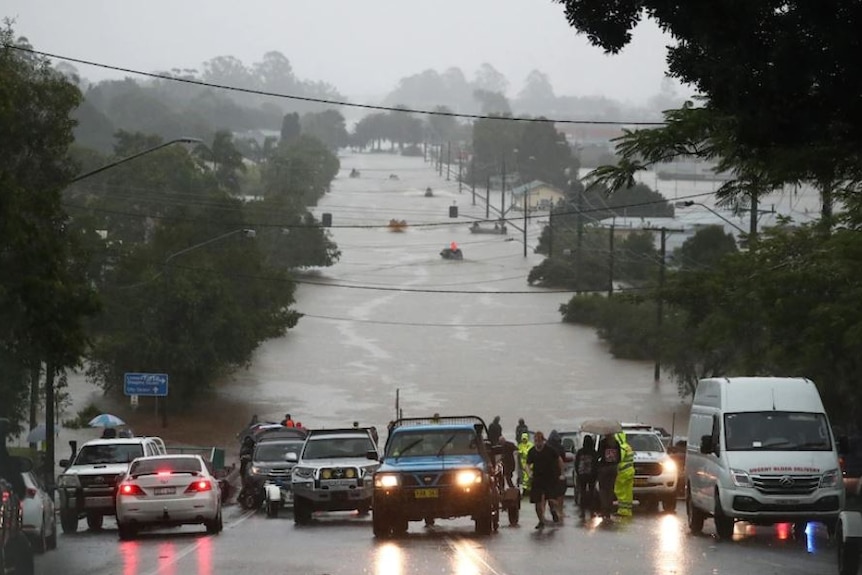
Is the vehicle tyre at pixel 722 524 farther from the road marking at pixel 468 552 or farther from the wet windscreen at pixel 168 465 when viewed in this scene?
the wet windscreen at pixel 168 465

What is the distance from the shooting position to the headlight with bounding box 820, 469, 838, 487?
24.0 meters

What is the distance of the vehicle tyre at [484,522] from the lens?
80.5 ft

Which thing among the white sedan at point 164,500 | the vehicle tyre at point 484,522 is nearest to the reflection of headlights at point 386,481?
the vehicle tyre at point 484,522

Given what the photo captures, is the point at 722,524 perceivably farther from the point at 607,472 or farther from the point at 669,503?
the point at 669,503

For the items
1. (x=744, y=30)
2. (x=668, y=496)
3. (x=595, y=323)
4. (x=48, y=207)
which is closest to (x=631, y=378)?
(x=595, y=323)

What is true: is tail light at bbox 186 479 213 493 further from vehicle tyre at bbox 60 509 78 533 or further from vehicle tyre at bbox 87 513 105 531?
vehicle tyre at bbox 87 513 105 531

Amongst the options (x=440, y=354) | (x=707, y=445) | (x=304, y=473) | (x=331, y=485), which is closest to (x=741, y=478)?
(x=707, y=445)

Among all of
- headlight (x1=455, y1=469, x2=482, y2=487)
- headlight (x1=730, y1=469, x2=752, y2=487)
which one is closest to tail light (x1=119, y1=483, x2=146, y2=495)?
headlight (x1=455, y1=469, x2=482, y2=487)

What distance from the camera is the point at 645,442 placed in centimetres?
3528

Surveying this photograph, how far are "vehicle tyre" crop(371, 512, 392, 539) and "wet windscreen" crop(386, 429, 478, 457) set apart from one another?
1.64 metres

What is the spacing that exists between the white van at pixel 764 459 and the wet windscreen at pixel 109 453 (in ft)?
38.1

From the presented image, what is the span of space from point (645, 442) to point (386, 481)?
11824mm

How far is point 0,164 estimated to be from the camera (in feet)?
110

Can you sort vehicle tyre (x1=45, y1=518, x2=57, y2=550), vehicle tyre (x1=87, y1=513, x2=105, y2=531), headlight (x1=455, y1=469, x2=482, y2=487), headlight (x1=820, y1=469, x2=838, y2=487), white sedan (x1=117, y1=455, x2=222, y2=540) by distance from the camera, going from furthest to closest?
vehicle tyre (x1=87, y1=513, x2=105, y2=531), white sedan (x1=117, y1=455, x2=222, y2=540), headlight (x1=455, y1=469, x2=482, y2=487), vehicle tyre (x1=45, y1=518, x2=57, y2=550), headlight (x1=820, y1=469, x2=838, y2=487)
